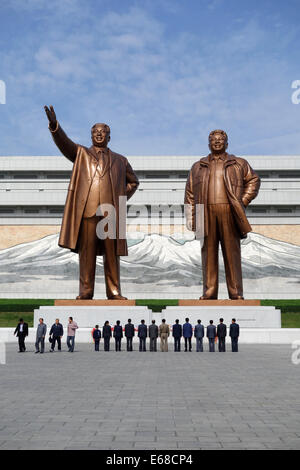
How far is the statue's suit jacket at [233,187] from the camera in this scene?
1390 cm

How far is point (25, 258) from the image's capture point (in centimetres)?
3288

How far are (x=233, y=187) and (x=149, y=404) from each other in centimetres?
944

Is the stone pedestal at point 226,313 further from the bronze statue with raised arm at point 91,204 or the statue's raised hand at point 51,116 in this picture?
the statue's raised hand at point 51,116

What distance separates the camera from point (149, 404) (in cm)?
539

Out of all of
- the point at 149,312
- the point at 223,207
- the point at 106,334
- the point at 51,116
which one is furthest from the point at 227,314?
the point at 51,116

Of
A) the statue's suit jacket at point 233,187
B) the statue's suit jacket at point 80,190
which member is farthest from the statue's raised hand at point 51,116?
the statue's suit jacket at point 233,187

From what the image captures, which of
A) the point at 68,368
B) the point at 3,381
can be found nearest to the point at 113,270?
the point at 68,368

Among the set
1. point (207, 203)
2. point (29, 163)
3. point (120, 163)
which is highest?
point (29, 163)

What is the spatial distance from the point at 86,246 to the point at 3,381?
686cm

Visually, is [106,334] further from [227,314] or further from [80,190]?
[80,190]

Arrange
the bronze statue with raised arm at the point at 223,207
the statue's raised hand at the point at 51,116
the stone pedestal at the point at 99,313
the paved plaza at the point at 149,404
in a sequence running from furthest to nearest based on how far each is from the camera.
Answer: the bronze statue with raised arm at the point at 223,207
the stone pedestal at the point at 99,313
the statue's raised hand at the point at 51,116
the paved plaza at the point at 149,404

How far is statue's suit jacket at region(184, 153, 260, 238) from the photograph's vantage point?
45.6 feet
